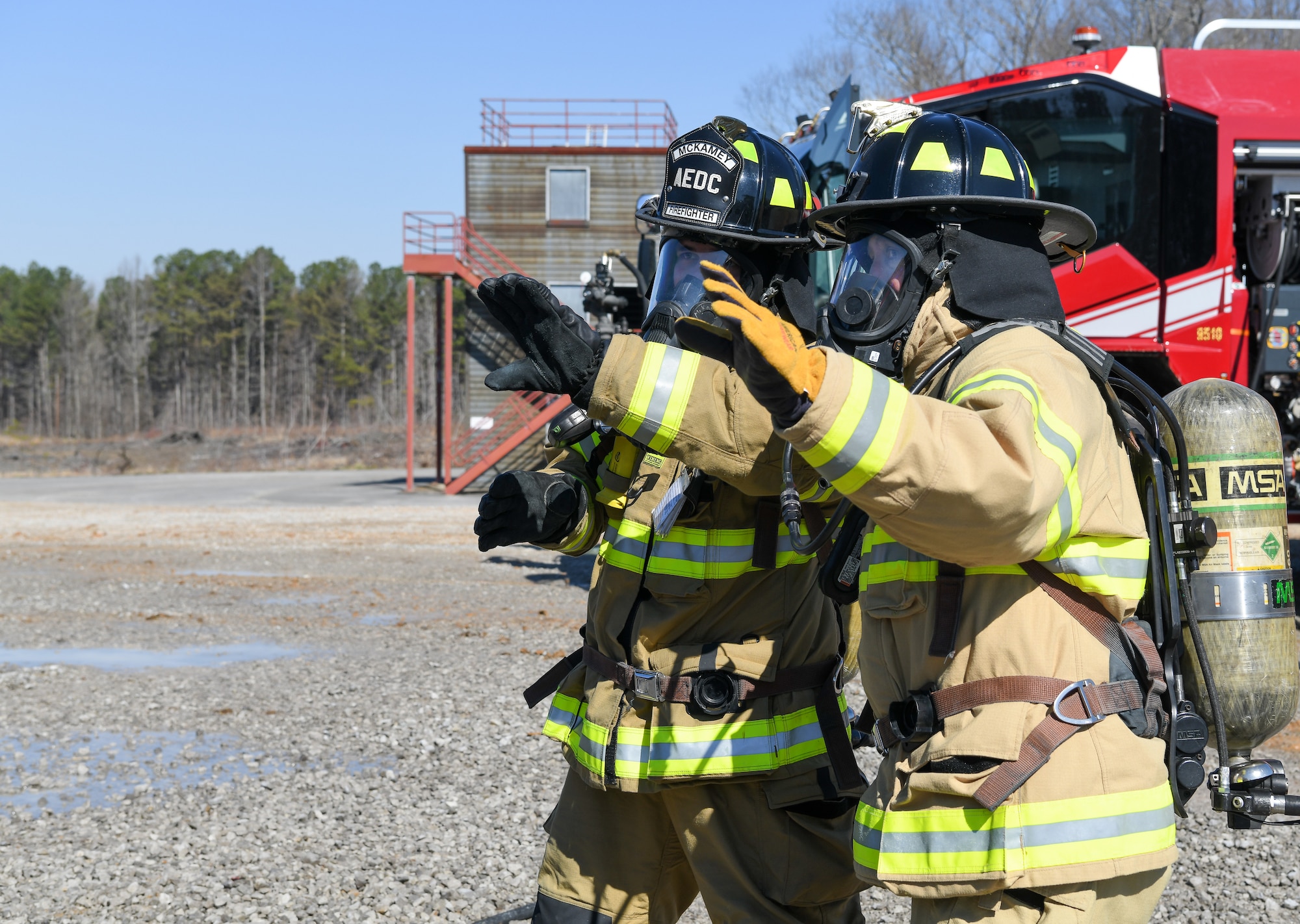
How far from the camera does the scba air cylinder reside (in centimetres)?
203

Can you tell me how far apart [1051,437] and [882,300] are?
467 mm

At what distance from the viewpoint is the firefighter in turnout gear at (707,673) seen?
2.30 meters

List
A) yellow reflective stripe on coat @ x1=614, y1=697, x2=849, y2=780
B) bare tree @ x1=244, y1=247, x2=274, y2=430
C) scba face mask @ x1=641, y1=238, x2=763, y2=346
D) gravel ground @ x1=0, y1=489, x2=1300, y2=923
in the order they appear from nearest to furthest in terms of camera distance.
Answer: yellow reflective stripe on coat @ x1=614, y1=697, x2=849, y2=780 → scba face mask @ x1=641, y1=238, x2=763, y2=346 → gravel ground @ x1=0, y1=489, x2=1300, y2=923 → bare tree @ x1=244, y1=247, x2=274, y2=430

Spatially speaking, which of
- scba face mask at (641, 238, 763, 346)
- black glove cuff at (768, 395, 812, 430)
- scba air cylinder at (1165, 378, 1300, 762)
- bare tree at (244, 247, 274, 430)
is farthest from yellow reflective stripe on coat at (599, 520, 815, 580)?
bare tree at (244, 247, 274, 430)

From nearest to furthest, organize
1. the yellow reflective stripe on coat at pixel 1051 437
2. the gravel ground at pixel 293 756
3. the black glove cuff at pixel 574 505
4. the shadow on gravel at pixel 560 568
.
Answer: the yellow reflective stripe on coat at pixel 1051 437 < the black glove cuff at pixel 574 505 < the gravel ground at pixel 293 756 < the shadow on gravel at pixel 560 568

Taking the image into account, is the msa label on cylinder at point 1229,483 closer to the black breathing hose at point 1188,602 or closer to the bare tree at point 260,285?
the black breathing hose at point 1188,602

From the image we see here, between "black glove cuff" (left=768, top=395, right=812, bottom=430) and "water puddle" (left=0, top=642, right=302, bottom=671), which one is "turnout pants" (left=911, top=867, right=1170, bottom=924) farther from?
"water puddle" (left=0, top=642, right=302, bottom=671)

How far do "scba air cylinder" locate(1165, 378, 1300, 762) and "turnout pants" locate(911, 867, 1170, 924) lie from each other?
427 millimetres

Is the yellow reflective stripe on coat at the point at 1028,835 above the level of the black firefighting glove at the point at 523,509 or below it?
below

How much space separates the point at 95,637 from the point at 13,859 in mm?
4639

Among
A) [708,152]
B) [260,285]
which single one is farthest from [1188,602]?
[260,285]

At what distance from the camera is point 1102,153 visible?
24.3 ft

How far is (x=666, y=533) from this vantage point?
2338 millimetres

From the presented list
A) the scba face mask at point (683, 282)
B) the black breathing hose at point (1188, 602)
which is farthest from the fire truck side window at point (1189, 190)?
the black breathing hose at point (1188, 602)
